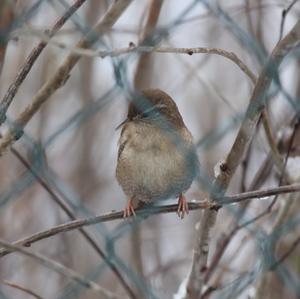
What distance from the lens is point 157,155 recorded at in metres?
2.04

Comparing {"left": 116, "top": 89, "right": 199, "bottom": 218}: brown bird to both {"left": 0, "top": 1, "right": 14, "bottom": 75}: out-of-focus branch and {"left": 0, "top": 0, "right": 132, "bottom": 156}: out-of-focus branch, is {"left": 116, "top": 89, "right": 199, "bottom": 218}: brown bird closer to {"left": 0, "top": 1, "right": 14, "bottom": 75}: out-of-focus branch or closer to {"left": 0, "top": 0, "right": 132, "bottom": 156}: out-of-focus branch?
{"left": 0, "top": 0, "right": 132, "bottom": 156}: out-of-focus branch

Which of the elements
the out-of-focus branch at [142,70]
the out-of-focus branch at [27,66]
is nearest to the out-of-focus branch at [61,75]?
the out-of-focus branch at [27,66]

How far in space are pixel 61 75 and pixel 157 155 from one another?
367 mm

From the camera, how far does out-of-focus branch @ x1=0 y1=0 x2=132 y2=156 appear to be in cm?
168

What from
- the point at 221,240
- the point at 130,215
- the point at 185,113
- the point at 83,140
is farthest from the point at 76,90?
the point at 130,215

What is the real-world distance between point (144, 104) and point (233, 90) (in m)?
2.90

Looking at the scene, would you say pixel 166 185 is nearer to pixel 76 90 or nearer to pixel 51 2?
pixel 51 2

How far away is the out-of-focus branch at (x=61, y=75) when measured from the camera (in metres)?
1.68

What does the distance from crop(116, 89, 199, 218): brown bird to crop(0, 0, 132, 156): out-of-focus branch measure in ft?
0.77

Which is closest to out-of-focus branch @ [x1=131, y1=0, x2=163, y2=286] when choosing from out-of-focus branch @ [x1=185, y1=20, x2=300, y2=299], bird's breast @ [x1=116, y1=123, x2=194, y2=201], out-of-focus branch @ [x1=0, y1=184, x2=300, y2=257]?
bird's breast @ [x1=116, y1=123, x2=194, y2=201]

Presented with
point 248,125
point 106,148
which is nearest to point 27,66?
point 248,125

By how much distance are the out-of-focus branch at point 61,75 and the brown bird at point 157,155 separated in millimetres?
233

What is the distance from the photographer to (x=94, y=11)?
13.4ft

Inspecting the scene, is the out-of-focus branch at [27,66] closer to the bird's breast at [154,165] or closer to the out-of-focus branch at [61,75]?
the out-of-focus branch at [61,75]
